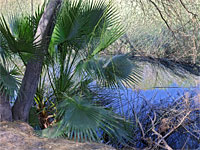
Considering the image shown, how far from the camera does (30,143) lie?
2.73 metres

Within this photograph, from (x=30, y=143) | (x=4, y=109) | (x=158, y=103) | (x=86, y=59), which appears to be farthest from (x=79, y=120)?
(x=158, y=103)

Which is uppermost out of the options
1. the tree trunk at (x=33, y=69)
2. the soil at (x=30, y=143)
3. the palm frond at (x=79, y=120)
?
the tree trunk at (x=33, y=69)

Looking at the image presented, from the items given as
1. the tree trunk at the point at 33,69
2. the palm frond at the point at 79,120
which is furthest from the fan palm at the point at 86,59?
the tree trunk at the point at 33,69

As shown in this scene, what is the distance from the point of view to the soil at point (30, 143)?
266 cm

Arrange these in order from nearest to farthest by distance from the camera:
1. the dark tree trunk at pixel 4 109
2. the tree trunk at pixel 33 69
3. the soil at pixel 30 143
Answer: the soil at pixel 30 143 → the dark tree trunk at pixel 4 109 → the tree trunk at pixel 33 69

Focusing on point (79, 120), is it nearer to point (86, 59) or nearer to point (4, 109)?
point (86, 59)

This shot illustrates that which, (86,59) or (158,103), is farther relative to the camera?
(158,103)

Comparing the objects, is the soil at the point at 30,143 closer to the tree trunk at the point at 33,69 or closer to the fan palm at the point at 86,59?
the fan palm at the point at 86,59

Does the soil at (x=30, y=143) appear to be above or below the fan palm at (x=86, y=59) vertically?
below

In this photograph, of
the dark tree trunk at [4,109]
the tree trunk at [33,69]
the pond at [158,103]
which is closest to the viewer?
the dark tree trunk at [4,109]

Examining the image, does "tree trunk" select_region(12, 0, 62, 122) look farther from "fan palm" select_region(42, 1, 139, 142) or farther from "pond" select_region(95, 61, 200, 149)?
"pond" select_region(95, 61, 200, 149)

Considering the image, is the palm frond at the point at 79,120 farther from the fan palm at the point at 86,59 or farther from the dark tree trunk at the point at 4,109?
the dark tree trunk at the point at 4,109

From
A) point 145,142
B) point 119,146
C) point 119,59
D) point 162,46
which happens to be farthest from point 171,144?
point 162,46

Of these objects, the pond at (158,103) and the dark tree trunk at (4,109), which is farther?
the pond at (158,103)
